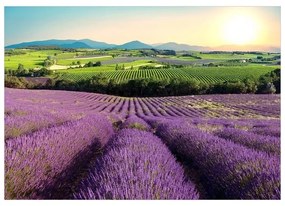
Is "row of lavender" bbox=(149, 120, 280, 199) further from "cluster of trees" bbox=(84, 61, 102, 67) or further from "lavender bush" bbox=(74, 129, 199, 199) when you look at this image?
"cluster of trees" bbox=(84, 61, 102, 67)

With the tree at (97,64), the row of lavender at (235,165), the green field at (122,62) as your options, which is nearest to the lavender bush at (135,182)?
the row of lavender at (235,165)

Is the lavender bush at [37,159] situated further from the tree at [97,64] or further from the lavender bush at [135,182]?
the tree at [97,64]

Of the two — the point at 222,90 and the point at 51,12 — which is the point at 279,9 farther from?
the point at 222,90

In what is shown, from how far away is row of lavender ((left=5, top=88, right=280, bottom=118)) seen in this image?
20.7ft

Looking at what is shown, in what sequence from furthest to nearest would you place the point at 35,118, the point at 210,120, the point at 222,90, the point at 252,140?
the point at 222,90 < the point at 210,120 < the point at 35,118 < the point at 252,140

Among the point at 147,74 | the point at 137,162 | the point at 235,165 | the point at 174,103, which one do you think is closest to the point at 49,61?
the point at 147,74

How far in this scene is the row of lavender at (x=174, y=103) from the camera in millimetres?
6316

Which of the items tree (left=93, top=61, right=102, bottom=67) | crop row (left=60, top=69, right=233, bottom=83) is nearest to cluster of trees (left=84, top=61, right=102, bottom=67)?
tree (left=93, top=61, right=102, bottom=67)

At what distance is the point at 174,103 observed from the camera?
6977mm

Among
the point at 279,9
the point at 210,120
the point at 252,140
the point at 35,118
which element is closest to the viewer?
the point at 279,9

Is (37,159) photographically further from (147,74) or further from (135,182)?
(147,74)

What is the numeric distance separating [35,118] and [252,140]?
10.1ft
